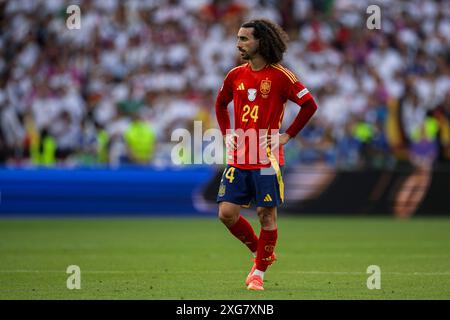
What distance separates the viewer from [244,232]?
9836 mm

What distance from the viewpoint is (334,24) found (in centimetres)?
2525

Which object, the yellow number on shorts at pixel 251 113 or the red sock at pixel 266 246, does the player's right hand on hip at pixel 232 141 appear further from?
the red sock at pixel 266 246

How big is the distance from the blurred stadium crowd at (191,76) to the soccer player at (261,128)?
11.7 meters

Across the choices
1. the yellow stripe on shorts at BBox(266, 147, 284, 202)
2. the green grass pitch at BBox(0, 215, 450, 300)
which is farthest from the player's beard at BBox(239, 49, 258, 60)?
the green grass pitch at BBox(0, 215, 450, 300)

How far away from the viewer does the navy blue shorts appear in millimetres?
9375

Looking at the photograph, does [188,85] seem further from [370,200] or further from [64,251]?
[64,251]

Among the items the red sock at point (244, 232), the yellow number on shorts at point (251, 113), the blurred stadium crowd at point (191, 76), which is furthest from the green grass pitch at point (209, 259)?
the blurred stadium crowd at point (191, 76)

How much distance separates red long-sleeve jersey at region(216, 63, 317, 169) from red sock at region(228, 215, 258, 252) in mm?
616

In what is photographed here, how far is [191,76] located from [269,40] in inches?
587

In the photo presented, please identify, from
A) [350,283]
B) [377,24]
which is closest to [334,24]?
[377,24]

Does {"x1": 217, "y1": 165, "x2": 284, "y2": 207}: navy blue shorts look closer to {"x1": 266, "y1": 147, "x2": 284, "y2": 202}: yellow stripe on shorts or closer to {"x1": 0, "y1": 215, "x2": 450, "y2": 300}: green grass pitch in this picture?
{"x1": 266, "y1": 147, "x2": 284, "y2": 202}: yellow stripe on shorts

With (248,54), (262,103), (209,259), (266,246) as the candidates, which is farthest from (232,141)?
(209,259)

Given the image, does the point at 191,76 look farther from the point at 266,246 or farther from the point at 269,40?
the point at 266,246

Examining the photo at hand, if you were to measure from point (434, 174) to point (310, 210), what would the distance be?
103 inches
